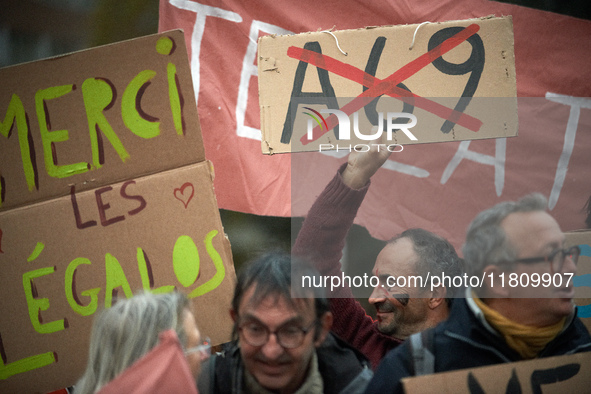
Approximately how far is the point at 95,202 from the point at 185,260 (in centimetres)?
35

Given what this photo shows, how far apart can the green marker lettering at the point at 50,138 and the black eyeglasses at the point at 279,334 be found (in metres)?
0.84

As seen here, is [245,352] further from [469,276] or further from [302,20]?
[302,20]

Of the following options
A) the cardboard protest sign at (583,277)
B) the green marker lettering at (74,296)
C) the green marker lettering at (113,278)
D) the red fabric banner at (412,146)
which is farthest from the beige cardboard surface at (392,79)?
the green marker lettering at (74,296)

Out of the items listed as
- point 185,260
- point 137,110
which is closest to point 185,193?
point 185,260

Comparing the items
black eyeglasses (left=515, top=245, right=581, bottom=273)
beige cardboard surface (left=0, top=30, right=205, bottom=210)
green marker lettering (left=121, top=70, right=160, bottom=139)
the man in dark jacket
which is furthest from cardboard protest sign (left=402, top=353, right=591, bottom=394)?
green marker lettering (left=121, top=70, right=160, bottom=139)

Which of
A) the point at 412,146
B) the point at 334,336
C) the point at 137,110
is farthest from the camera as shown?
the point at 412,146

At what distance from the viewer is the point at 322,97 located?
1.76 metres

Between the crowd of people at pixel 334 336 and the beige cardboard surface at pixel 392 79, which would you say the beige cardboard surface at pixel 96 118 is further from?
the crowd of people at pixel 334 336

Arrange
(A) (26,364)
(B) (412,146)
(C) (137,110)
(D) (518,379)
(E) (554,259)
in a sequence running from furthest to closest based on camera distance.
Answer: (B) (412,146)
(C) (137,110)
(A) (26,364)
(E) (554,259)
(D) (518,379)

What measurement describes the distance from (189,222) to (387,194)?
107 cm

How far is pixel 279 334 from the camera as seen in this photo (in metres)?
1.20

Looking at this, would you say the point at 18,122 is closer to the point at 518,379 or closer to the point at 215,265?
the point at 215,265

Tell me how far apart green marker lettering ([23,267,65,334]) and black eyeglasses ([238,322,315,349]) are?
29.4 inches

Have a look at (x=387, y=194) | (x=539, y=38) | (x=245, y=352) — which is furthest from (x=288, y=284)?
(x=539, y=38)
